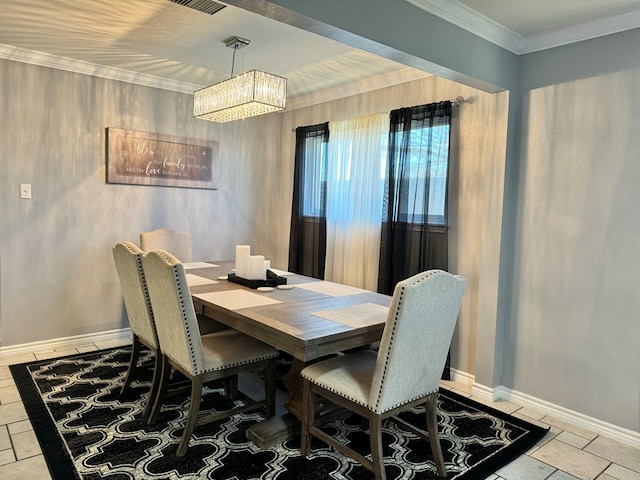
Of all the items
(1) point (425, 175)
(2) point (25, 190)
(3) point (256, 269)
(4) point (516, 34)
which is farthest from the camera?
(2) point (25, 190)

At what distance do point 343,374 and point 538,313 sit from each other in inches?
58.8

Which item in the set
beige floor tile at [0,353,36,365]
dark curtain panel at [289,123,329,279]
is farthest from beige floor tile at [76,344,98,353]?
dark curtain panel at [289,123,329,279]

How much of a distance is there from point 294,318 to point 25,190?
2.63m

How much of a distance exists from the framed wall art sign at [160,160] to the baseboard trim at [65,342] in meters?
1.32

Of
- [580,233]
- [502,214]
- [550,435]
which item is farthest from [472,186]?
[550,435]

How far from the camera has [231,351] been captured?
238cm

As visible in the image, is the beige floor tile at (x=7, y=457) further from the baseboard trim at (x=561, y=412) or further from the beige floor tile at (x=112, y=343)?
the baseboard trim at (x=561, y=412)

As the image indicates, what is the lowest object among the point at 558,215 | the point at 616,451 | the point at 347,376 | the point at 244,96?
the point at 616,451

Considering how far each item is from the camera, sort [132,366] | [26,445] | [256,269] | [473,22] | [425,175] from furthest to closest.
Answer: [425,175], [256,269], [132,366], [473,22], [26,445]

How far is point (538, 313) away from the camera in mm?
2877

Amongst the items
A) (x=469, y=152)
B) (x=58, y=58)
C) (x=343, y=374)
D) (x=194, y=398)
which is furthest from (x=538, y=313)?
(x=58, y=58)

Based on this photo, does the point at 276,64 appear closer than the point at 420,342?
No

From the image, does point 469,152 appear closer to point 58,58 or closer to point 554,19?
point 554,19

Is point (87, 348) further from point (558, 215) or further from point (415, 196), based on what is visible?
point (558, 215)
